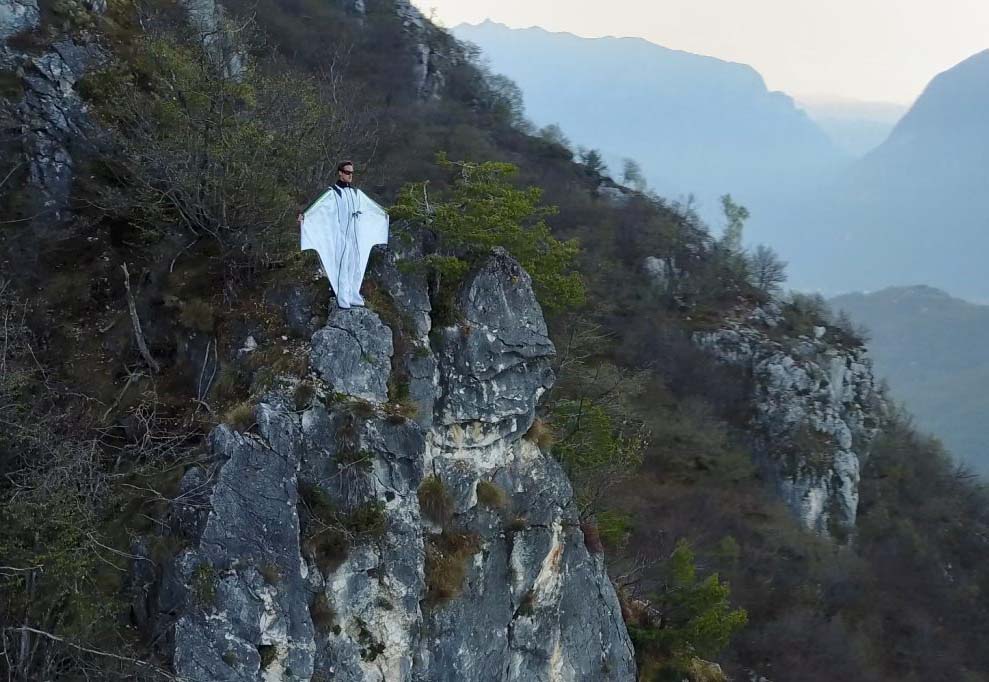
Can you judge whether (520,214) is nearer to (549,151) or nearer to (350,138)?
(350,138)

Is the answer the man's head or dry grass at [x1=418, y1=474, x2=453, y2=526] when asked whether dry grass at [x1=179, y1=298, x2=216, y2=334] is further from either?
dry grass at [x1=418, y1=474, x2=453, y2=526]

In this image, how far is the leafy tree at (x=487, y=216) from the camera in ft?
31.5

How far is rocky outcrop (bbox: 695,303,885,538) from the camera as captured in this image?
33500mm

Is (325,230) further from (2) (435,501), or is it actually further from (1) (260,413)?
(2) (435,501)

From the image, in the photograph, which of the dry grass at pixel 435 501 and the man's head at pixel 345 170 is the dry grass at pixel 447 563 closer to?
the dry grass at pixel 435 501

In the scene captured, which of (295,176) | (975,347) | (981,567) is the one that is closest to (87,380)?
(295,176)

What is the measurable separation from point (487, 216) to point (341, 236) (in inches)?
83.2

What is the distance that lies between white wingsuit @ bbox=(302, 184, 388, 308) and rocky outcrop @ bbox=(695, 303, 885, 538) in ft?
99.5

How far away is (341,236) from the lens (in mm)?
8828

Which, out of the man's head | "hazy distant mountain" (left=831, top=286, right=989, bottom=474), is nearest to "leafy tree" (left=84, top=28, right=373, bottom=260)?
the man's head

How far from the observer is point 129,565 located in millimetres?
6910

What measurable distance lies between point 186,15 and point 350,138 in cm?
582

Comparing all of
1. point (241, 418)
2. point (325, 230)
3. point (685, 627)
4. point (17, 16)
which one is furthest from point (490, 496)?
point (17, 16)

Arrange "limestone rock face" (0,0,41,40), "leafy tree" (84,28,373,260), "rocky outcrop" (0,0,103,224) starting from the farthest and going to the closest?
"limestone rock face" (0,0,41,40) < "rocky outcrop" (0,0,103,224) < "leafy tree" (84,28,373,260)
